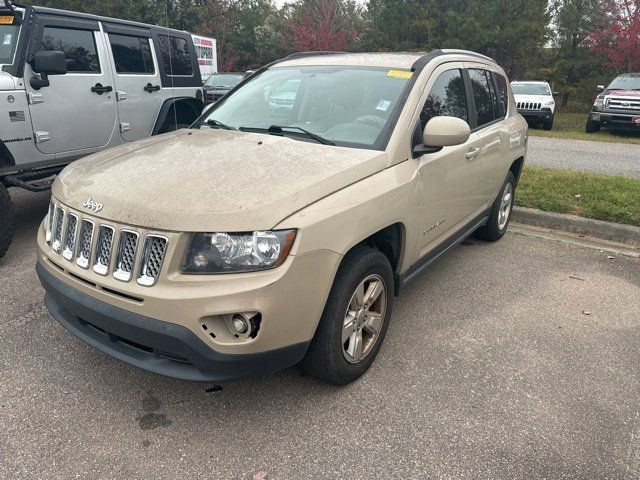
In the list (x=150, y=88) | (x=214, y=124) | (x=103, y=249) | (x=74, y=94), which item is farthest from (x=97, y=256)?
(x=150, y=88)

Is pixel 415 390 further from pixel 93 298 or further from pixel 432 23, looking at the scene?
pixel 432 23

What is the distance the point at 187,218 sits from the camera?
216 centimetres

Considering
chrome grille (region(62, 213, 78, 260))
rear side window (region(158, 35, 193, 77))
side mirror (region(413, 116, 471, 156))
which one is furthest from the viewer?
rear side window (region(158, 35, 193, 77))

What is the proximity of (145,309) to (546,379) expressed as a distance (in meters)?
2.30

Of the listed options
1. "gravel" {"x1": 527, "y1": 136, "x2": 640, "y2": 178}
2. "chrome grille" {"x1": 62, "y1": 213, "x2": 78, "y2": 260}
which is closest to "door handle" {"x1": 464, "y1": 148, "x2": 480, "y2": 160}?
"chrome grille" {"x1": 62, "y1": 213, "x2": 78, "y2": 260}

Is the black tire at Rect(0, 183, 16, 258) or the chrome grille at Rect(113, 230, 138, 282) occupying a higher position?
the chrome grille at Rect(113, 230, 138, 282)

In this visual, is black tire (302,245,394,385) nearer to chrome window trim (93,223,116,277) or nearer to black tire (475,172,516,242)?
chrome window trim (93,223,116,277)

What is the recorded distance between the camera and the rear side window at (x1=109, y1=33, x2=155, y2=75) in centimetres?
564

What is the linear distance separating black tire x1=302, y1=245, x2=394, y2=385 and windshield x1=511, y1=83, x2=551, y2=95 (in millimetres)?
Answer: 16428

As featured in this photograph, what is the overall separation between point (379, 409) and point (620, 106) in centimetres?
1519

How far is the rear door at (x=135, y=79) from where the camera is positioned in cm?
565

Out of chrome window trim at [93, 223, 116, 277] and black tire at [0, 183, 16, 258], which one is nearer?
chrome window trim at [93, 223, 116, 277]

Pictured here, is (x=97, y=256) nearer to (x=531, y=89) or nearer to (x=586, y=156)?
(x=586, y=156)

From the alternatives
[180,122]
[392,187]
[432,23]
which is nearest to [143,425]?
[392,187]
